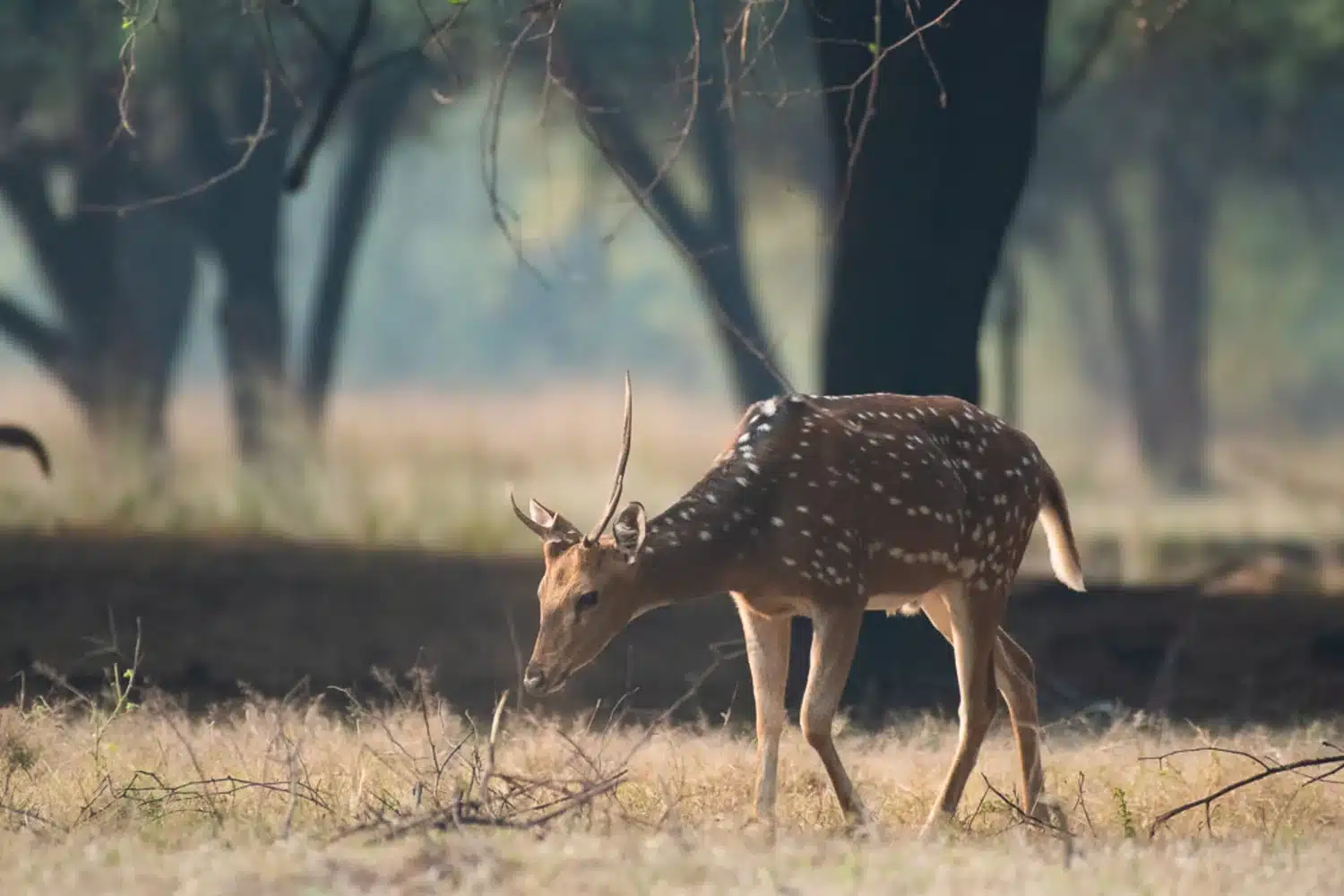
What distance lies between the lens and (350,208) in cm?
2417

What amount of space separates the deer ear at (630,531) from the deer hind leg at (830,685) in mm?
716

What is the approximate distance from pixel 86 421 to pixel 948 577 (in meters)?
12.4

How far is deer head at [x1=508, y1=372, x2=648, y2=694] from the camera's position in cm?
766

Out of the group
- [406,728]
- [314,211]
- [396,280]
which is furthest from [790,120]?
[396,280]

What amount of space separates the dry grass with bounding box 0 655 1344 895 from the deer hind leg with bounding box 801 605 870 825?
15 centimetres

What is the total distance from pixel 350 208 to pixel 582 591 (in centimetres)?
1695

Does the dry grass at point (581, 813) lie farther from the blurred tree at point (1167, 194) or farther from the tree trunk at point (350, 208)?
the blurred tree at point (1167, 194)

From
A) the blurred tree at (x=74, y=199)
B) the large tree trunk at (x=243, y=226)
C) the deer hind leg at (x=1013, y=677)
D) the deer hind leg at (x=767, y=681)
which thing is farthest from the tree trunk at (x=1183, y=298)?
the deer hind leg at (x=767, y=681)

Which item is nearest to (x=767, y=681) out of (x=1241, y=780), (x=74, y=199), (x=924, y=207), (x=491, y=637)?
(x=1241, y=780)

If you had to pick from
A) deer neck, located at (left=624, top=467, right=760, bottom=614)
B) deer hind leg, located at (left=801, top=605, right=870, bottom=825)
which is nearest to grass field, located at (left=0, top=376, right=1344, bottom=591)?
deer neck, located at (left=624, top=467, right=760, bottom=614)

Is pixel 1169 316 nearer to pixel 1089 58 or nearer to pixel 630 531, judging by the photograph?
pixel 1089 58

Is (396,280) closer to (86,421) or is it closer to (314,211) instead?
(314,211)

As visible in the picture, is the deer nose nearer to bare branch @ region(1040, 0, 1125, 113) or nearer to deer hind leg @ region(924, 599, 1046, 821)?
deer hind leg @ region(924, 599, 1046, 821)

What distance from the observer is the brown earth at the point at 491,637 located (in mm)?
11781
